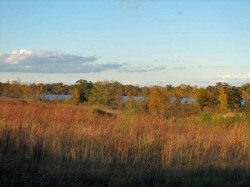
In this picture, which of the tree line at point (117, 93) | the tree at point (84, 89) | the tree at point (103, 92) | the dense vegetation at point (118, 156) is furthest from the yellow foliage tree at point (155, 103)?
the tree at point (84, 89)

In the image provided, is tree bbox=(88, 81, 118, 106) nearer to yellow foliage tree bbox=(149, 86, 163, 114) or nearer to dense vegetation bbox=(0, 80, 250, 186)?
yellow foliage tree bbox=(149, 86, 163, 114)

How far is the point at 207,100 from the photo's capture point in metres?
71.2

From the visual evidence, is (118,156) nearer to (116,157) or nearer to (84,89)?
(116,157)

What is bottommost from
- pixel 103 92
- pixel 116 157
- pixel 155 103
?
pixel 116 157

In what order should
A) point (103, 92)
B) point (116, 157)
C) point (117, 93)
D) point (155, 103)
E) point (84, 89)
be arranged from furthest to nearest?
point (84, 89), point (103, 92), point (117, 93), point (155, 103), point (116, 157)

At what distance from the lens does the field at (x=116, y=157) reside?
6.86 metres

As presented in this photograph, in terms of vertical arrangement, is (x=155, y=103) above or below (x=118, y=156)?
above

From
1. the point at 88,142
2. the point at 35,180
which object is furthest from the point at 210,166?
the point at 35,180

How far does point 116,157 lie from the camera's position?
8.52 m

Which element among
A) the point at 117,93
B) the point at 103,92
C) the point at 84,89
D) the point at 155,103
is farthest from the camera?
the point at 84,89

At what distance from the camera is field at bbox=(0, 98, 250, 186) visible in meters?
6.86

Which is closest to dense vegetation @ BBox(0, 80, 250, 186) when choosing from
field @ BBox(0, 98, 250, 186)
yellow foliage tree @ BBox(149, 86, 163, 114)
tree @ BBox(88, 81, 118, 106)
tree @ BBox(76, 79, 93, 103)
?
field @ BBox(0, 98, 250, 186)

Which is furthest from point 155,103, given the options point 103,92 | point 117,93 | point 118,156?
point 118,156

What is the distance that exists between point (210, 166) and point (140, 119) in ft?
15.9
